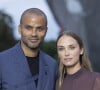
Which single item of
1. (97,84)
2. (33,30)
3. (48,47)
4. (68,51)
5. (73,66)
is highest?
(33,30)

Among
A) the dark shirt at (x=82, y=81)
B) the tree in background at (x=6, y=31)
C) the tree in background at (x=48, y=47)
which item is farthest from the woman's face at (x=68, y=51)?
the tree in background at (x=6, y=31)

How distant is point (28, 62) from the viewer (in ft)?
16.8

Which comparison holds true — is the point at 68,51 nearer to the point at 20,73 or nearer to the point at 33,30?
the point at 33,30

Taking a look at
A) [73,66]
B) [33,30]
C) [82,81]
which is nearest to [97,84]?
[82,81]

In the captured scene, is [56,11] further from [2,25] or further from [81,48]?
[2,25]

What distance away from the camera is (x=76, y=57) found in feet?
16.4

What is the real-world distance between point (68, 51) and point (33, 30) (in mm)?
355

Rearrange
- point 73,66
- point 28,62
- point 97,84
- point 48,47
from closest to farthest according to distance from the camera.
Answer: point 97,84
point 73,66
point 28,62
point 48,47

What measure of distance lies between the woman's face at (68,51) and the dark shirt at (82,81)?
0.34 ft

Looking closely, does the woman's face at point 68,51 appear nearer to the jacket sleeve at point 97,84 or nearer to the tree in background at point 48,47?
the jacket sleeve at point 97,84

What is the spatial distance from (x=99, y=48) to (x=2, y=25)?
16.8m

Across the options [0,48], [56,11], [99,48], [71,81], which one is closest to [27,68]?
[71,81]

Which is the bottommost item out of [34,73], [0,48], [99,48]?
[0,48]

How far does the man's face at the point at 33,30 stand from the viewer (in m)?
5.01
